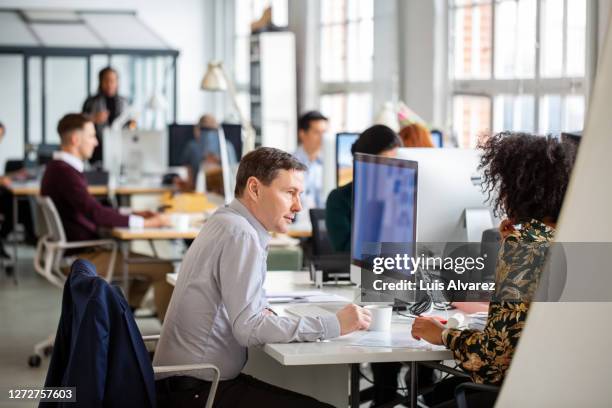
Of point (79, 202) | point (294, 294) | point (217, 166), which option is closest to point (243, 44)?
point (217, 166)

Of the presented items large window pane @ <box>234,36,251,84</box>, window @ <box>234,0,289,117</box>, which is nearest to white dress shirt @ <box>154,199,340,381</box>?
window @ <box>234,0,289,117</box>

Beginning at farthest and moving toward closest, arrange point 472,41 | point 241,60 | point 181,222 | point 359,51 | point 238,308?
point 241,60
point 359,51
point 472,41
point 181,222
point 238,308

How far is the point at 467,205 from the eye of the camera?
339 centimetres

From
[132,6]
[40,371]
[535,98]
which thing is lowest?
[40,371]

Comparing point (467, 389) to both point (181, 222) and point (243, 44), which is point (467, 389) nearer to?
point (181, 222)

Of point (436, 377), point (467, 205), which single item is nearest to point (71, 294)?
point (467, 205)

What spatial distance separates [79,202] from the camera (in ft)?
18.7

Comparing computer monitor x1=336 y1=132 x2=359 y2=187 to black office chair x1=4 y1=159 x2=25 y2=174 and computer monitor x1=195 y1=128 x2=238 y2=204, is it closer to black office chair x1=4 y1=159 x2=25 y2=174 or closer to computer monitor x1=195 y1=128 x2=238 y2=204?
computer monitor x1=195 y1=128 x2=238 y2=204

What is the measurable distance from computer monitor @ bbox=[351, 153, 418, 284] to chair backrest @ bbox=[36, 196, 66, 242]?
2566 mm

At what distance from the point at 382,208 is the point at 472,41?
16.9 ft

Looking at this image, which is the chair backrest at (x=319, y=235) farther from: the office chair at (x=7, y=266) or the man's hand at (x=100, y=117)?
the man's hand at (x=100, y=117)

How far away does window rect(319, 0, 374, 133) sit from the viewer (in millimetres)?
10281

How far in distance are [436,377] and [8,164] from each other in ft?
26.2

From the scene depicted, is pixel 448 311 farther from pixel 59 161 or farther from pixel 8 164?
pixel 8 164
